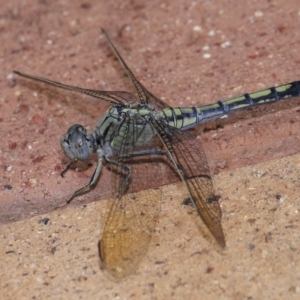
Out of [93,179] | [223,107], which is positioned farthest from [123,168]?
[223,107]

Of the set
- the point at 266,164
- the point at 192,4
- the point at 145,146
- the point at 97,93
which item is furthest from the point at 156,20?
the point at 266,164

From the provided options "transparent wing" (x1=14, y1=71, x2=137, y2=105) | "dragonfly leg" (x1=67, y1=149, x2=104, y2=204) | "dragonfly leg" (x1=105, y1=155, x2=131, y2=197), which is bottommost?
"dragonfly leg" (x1=67, y1=149, x2=104, y2=204)

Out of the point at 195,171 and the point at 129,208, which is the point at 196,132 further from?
the point at 129,208

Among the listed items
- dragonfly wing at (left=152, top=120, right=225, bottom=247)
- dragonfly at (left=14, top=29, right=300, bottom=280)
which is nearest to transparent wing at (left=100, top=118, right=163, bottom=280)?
dragonfly at (left=14, top=29, right=300, bottom=280)

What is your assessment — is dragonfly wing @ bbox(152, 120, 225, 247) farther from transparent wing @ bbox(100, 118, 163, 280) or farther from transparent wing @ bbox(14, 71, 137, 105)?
transparent wing @ bbox(14, 71, 137, 105)

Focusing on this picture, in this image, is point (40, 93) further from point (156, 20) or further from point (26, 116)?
point (156, 20)

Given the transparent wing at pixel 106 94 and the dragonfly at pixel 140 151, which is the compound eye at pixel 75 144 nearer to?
the dragonfly at pixel 140 151

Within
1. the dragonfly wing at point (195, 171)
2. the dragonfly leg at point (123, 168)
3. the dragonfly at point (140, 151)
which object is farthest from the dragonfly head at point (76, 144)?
the dragonfly wing at point (195, 171)
